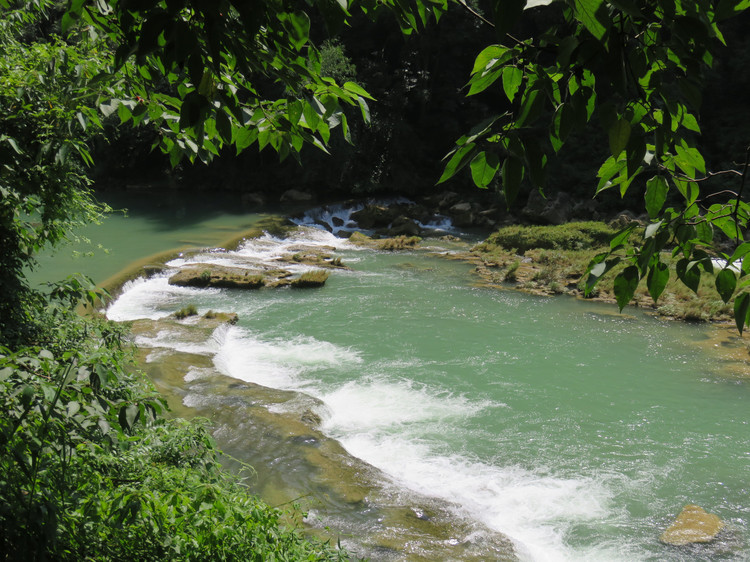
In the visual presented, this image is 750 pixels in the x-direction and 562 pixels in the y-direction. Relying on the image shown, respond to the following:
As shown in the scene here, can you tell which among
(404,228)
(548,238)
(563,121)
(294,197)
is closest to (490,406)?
(563,121)

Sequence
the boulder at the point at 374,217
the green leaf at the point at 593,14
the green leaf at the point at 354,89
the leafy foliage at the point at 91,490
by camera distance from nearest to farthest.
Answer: the green leaf at the point at 593,14, the green leaf at the point at 354,89, the leafy foliage at the point at 91,490, the boulder at the point at 374,217

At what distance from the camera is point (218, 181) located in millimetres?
29234

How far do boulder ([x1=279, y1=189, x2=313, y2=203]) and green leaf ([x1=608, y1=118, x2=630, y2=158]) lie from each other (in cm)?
2605

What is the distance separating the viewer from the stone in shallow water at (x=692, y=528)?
209 inches

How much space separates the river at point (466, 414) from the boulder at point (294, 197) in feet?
45.8

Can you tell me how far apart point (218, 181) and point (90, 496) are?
28.1 meters

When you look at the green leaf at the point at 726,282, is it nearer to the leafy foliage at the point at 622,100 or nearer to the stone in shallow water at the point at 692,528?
the leafy foliage at the point at 622,100

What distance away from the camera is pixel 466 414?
7.62 metres

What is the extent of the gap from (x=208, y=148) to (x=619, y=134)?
1560mm

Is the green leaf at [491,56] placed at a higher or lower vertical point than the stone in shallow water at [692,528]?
higher

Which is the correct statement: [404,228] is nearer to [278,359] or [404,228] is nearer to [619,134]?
[278,359]

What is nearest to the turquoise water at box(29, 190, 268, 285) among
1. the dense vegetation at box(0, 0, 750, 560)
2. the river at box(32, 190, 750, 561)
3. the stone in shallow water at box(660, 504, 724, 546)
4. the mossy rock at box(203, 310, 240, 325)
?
the river at box(32, 190, 750, 561)

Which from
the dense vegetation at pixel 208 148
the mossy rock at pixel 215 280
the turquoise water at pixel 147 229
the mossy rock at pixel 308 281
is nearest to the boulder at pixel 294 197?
the turquoise water at pixel 147 229

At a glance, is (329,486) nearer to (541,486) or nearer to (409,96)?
(541,486)
